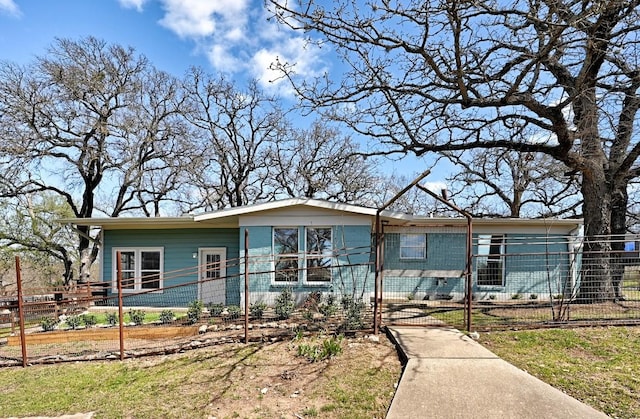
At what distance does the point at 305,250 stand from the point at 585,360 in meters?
6.73

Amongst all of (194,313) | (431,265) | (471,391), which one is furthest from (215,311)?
(431,265)

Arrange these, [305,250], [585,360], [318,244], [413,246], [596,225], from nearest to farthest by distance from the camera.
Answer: [585,360] < [596,225] < [305,250] < [318,244] < [413,246]

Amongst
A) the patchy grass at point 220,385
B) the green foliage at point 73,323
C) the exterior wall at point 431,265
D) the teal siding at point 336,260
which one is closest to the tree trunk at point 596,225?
the exterior wall at point 431,265

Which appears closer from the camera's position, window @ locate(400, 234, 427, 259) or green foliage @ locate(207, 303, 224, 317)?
green foliage @ locate(207, 303, 224, 317)

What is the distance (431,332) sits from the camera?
616 centimetres

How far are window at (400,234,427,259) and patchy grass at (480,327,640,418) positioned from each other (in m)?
5.74

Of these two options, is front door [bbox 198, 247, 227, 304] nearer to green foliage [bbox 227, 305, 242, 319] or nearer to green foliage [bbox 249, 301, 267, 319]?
green foliage [bbox 227, 305, 242, 319]

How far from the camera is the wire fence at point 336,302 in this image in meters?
6.55

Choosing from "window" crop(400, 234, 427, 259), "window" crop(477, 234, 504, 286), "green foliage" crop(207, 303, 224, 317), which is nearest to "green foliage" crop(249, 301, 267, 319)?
"green foliage" crop(207, 303, 224, 317)

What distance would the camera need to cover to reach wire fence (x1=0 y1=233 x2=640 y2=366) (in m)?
6.55

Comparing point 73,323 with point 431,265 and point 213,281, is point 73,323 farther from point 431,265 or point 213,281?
point 431,265

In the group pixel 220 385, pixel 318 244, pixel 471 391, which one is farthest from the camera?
pixel 318 244

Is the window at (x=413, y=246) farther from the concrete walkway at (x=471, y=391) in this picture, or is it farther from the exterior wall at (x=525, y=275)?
the concrete walkway at (x=471, y=391)

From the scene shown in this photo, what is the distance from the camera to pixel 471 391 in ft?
13.1
